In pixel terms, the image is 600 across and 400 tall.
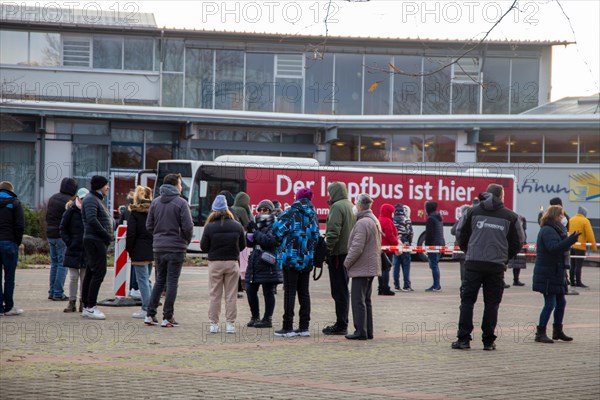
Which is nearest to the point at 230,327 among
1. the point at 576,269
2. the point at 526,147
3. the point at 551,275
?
the point at 551,275

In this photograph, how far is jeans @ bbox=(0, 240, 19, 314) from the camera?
13.3 metres

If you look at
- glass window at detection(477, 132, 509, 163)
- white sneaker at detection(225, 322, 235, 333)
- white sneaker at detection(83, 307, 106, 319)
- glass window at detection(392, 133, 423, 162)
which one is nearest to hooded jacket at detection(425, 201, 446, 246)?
white sneaker at detection(225, 322, 235, 333)

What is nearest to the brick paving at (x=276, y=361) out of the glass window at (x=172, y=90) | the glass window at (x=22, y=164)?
the glass window at (x=22, y=164)

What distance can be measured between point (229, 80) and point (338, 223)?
2931cm

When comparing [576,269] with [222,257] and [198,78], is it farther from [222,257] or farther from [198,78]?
[198,78]

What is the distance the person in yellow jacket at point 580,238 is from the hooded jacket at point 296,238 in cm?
1111

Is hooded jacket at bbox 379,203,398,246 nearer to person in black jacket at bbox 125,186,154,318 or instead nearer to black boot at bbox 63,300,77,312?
person in black jacket at bbox 125,186,154,318

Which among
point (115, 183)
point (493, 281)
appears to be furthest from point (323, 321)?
point (115, 183)

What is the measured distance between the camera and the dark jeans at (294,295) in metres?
12.2

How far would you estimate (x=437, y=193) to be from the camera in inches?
1396

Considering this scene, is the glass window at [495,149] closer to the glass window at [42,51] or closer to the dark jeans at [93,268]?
the glass window at [42,51]

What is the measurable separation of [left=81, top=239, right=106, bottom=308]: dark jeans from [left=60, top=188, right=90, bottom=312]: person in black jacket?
76cm

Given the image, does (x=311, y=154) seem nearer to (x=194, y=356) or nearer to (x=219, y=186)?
(x=219, y=186)

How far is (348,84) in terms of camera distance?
1628 inches
